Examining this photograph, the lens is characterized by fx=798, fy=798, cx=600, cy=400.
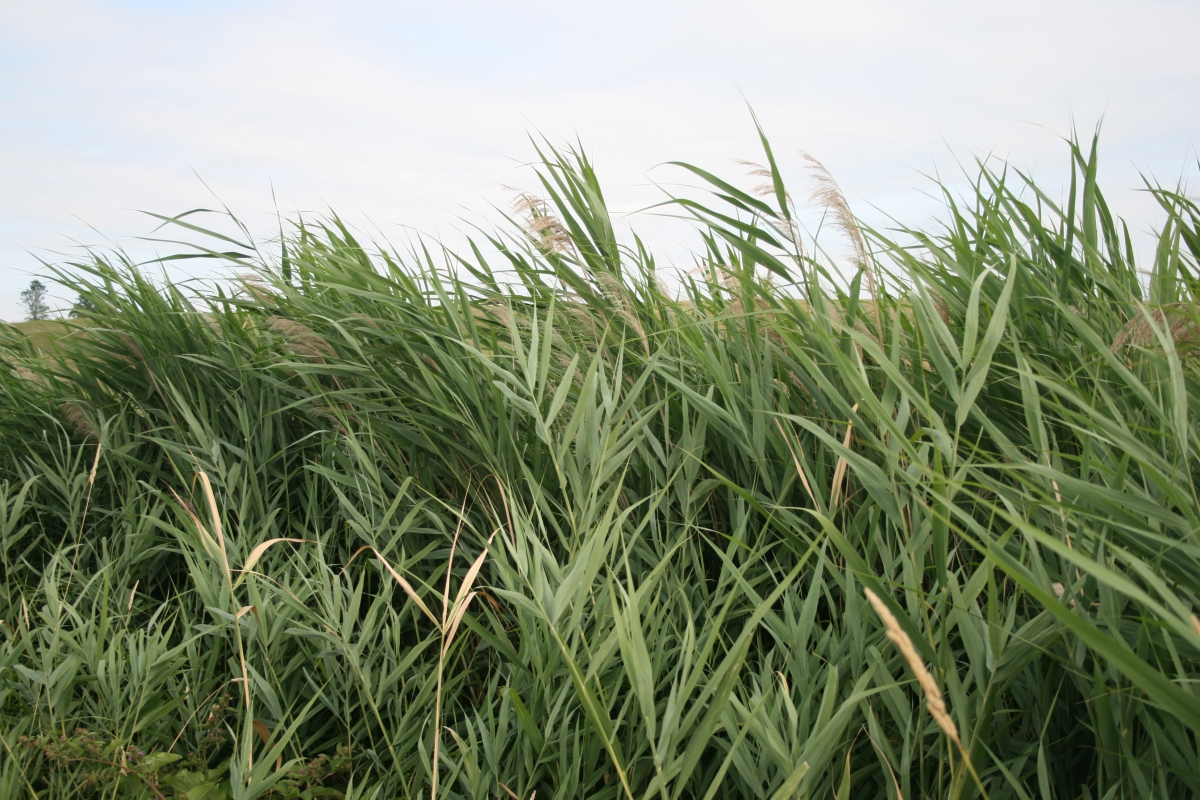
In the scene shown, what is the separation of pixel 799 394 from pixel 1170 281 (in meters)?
1.01

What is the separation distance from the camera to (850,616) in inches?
59.6

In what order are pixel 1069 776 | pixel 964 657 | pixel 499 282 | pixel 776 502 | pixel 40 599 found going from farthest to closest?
1. pixel 499 282
2. pixel 40 599
3. pixel 776 502
4. pixel 964 657
5. pixel 1069 776

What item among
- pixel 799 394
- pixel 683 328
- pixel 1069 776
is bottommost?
pixel 1069 776

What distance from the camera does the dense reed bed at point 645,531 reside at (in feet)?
4.36

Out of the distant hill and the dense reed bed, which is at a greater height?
the distant hill

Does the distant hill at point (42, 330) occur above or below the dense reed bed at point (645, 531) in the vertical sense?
above

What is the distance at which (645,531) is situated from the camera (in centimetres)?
201

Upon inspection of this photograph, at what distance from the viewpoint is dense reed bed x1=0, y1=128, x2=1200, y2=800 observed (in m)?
1.33

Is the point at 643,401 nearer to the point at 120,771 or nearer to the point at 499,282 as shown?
the point at 499,282

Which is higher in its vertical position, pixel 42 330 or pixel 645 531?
pixel 42 330

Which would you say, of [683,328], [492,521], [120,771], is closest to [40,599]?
[120,771]

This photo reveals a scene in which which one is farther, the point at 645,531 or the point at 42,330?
the point at 42,330

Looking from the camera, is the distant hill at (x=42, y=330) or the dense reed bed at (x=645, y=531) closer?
the dense reed bed at (x=645, y=531)

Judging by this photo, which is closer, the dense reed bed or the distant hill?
the dense reed bed
